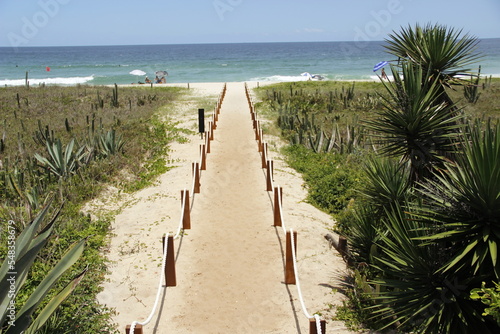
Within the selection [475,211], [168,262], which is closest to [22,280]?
[168,262]

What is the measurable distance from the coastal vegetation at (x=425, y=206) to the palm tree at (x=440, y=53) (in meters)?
0.02

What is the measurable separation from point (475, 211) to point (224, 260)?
4175 millimetres

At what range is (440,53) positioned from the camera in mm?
7227

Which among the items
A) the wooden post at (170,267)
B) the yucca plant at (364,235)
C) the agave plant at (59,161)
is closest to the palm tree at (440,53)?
the yucca plant at (364,235)

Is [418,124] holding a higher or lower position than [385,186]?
higher

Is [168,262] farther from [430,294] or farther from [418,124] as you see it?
[418,124]

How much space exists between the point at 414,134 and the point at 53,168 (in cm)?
885

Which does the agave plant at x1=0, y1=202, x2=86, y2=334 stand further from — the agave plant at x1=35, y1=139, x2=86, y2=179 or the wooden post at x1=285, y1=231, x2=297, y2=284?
the agave plant at x1=35, y1=139, x2=86, y2=179

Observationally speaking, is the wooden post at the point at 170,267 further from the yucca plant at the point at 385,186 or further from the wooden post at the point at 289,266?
the yucca plant at the point at 385,186

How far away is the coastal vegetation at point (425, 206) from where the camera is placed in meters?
4.48

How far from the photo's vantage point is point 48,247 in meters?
7.70

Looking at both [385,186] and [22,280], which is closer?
[22,280]

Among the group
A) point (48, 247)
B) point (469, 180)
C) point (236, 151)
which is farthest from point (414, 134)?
point (236, 151)

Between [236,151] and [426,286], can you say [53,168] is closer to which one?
[236,151]
